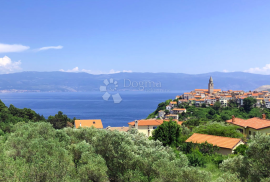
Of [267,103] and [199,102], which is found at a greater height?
[267,103]

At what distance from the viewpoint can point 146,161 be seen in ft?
39.9

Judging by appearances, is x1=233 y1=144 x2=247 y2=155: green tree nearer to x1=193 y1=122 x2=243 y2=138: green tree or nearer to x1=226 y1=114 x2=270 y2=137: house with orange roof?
x1=193 y1=122 x2=243 y2=138: green tree

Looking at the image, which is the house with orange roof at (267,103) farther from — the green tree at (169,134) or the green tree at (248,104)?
the green tree at (169,134)

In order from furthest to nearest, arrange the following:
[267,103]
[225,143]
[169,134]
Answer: [267,103], [169,134], [225,143]

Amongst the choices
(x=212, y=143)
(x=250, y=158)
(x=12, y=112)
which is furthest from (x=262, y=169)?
(x=12, y=112)

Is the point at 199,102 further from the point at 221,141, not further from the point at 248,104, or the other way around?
the point at 221,141

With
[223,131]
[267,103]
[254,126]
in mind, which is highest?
[254,126]

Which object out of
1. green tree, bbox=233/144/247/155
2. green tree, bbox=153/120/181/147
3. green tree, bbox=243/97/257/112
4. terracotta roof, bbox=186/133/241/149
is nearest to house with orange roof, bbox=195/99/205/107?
green tree, bbox=243/97/257/112

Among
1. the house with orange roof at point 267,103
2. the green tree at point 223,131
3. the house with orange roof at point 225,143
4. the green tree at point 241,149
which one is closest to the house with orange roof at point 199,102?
the house with orange roof at point 267,103

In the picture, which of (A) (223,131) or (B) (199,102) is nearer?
(A) (223,131)

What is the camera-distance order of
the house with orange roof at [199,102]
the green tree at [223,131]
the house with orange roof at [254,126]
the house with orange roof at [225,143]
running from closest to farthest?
the house with orange roof at [225,143]
the green tree at [223,131]
the house with orange roof at [254,126]
the house with orange roof at [199,102]

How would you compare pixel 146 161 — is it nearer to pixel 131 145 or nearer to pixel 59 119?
pixel 131 145

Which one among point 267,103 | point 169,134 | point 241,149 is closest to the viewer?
point 241,149

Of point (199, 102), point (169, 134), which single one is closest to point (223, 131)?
point (169, 134)
